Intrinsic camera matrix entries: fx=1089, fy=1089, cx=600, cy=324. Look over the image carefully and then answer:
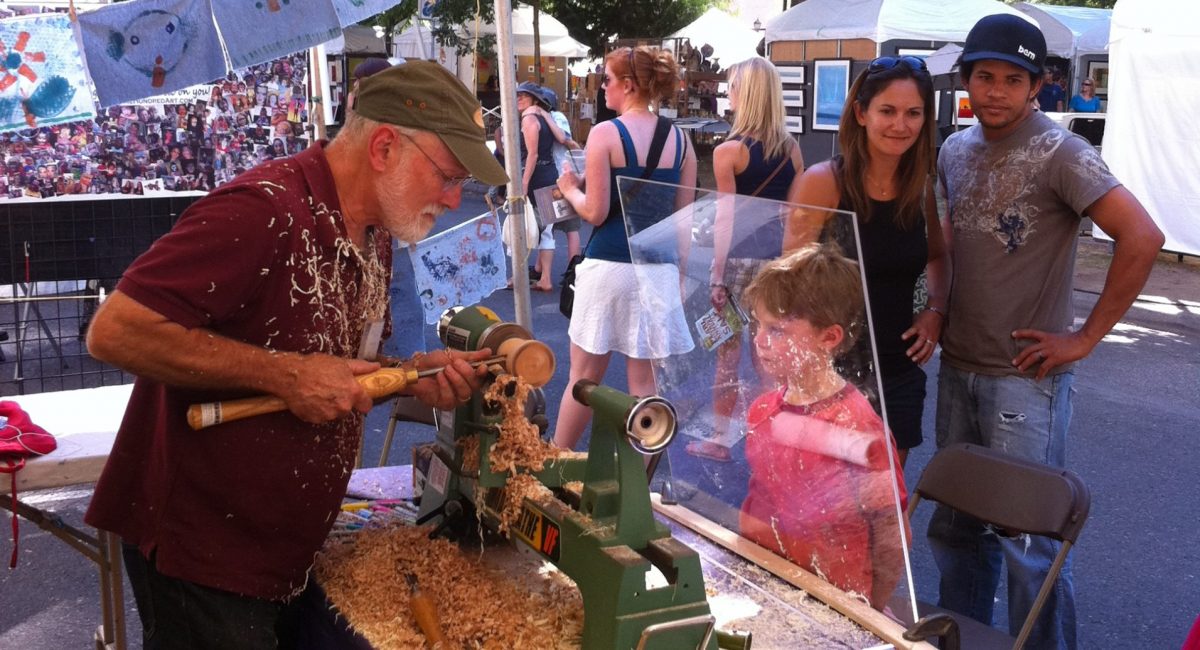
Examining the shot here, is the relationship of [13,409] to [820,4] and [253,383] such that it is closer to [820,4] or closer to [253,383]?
[253,383]

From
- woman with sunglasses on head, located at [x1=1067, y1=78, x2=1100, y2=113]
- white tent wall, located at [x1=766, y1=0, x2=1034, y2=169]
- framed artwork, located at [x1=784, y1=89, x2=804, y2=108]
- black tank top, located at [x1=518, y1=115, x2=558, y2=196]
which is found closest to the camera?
black tank top, located at [x1=518, y1=115, x2=558, y2=196]

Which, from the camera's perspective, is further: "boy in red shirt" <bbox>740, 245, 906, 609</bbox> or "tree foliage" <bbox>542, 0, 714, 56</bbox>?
"tree foliage" <bbox>542, 0, 714, 56</bbox>

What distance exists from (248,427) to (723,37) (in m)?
20.9

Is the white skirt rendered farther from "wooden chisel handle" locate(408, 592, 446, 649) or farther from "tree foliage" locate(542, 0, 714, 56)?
"tree foliage" locate(542, 0, 714, 56)

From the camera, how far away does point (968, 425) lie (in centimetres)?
292

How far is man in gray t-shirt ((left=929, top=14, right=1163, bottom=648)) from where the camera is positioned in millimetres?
2670

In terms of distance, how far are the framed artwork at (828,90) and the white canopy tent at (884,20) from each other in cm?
231

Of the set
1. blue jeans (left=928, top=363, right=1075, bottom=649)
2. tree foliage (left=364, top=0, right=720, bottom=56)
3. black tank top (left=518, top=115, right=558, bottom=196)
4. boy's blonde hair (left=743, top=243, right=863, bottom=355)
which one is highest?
tree foliage (left=364, top=0, right=720, bottom=56)

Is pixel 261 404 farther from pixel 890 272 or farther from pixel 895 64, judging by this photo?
pixel 895 64

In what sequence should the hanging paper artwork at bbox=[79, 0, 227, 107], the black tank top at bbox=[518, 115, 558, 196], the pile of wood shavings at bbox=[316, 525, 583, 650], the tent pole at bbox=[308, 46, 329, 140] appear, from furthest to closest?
the black tank top at bbox=[518, 115, 558, 196]
the tent pole at bbox=[308, 46, 329, 140]
the hanging paper artwork at bbox=[79, 0, 227, 107]
the pile of wood shavings at bbox=[316, 525, 583, 650]

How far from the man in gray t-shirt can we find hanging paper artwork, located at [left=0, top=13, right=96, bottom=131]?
3.62 meters

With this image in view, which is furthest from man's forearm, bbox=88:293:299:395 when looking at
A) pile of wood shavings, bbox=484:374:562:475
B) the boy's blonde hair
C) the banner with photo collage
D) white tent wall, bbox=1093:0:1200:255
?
white tent wall, bbox=1093:0:1200:255

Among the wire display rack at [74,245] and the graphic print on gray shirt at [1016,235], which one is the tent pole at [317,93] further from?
the graphic print on gray shirt at [1016,235]

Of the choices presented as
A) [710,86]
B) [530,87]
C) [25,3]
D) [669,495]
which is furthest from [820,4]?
[669,495]
